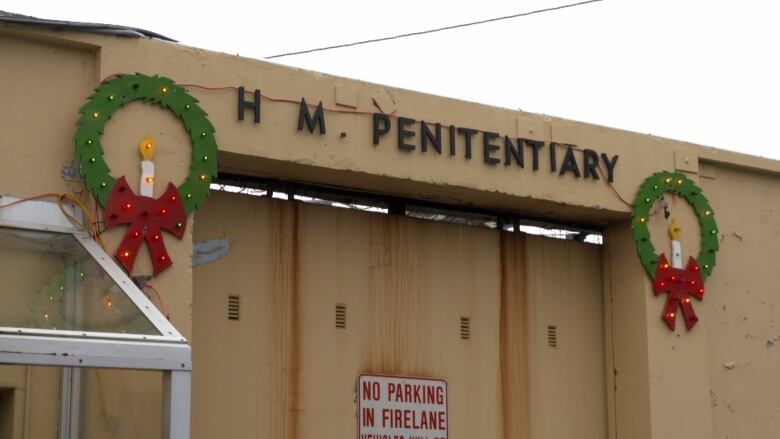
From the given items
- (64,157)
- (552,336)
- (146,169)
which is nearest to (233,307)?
(146,169)

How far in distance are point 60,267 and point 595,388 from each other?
631 centimetres

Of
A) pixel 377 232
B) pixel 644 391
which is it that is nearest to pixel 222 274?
pixel 377 232

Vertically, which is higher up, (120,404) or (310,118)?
(310,118)

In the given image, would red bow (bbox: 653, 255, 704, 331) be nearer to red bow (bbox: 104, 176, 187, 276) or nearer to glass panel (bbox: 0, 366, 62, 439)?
red bow (bbox: 104, 176, 187, 276)

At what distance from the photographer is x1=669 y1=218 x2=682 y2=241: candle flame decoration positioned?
14.8 meters

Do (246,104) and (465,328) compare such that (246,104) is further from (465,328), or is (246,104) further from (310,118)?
(465,328)

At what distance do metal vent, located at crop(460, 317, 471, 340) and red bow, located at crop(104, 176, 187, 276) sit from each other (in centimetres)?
345

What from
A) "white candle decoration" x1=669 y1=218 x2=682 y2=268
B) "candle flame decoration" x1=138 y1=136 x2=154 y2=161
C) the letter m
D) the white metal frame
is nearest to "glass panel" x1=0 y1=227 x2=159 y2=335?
the white metal frame

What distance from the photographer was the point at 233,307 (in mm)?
12797

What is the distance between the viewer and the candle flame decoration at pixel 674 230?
1480 centimetres

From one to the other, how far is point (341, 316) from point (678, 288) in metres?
3.57

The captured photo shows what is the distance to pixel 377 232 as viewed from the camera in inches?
544

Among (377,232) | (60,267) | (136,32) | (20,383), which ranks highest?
(136,32)

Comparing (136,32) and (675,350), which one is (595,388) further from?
(136,32)
